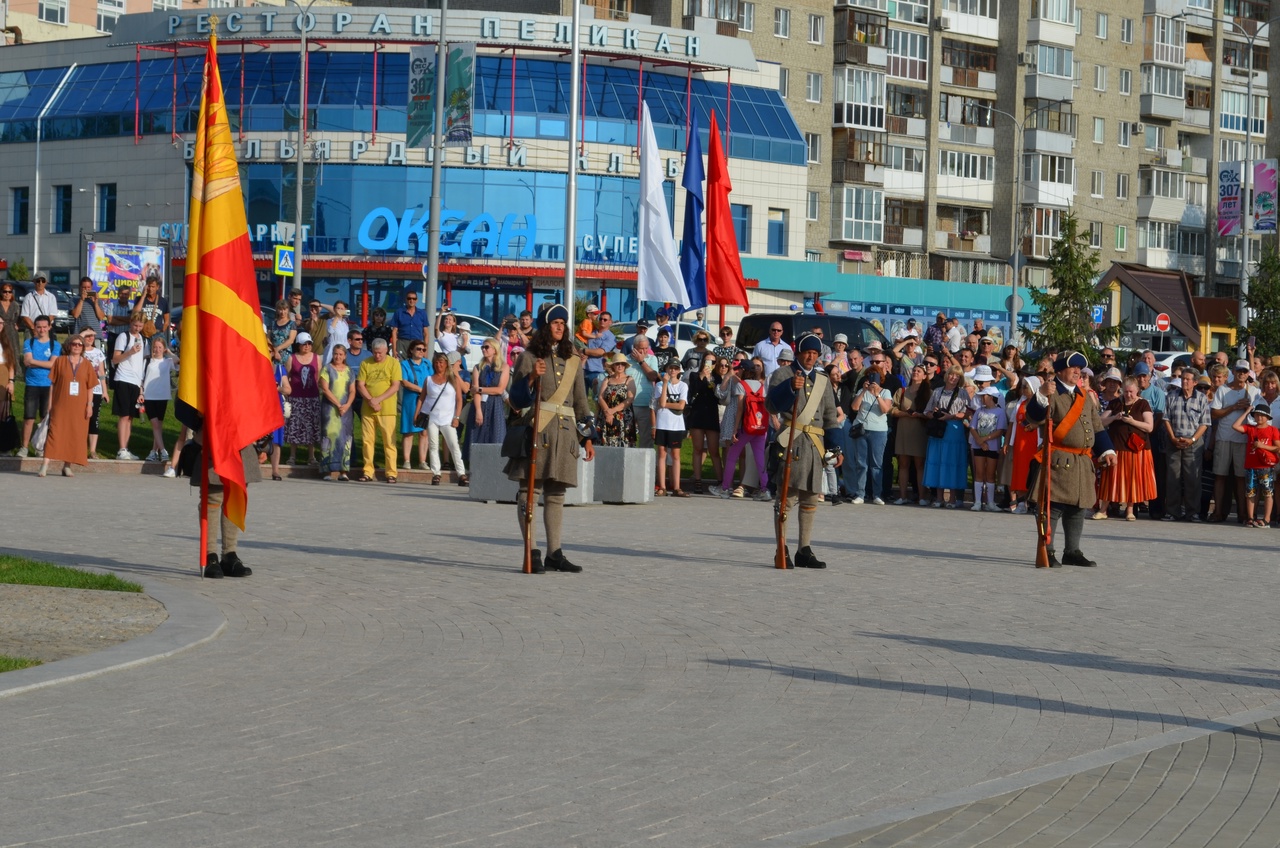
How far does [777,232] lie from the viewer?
66.2m

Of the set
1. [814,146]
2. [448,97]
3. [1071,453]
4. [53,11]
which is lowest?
[1071,453]

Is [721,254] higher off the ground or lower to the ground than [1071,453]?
higher

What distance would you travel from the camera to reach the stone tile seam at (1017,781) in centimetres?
604

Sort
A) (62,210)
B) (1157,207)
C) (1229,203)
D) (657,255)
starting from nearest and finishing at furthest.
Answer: (657,255) → (1229,203) → (62,210) → (1157,207)

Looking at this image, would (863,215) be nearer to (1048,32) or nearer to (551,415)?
(1048,32)

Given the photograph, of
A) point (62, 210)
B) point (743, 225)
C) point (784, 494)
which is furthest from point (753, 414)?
point (62, 210)

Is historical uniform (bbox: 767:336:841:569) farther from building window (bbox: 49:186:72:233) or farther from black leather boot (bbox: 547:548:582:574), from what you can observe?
building window (bbox: 49:186:72:233)

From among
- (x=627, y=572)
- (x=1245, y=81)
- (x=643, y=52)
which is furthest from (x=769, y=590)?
(x=1245, y=81)

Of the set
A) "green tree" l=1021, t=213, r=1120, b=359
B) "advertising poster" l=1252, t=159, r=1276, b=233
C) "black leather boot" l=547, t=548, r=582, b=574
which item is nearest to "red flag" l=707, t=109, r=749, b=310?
"green tree" l=1021, t=213, r=1120, b=359

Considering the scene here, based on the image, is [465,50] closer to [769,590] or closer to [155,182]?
[769,590]

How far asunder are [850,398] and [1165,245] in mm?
67169

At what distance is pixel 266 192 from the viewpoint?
5975 cm

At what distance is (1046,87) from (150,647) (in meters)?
76.1

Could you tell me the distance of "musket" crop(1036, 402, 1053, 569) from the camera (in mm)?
15539
